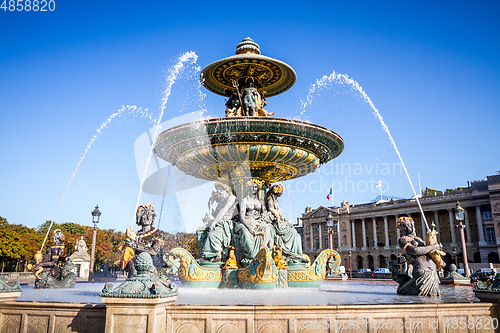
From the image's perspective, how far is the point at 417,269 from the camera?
618 cm

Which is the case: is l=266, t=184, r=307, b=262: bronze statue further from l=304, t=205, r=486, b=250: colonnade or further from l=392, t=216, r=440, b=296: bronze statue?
l=304, t=205, r=486, b=250: colonnade

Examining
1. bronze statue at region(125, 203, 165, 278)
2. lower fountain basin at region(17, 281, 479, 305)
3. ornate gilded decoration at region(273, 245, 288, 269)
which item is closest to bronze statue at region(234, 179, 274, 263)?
ornate gilded decoration at region(273, 245, 288, 269)

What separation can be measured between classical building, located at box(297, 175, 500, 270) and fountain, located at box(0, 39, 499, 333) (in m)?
42.5

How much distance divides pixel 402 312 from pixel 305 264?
4.68m

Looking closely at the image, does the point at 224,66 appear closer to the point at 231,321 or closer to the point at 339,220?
the point at 231,321

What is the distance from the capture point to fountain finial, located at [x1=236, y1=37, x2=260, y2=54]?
32.7 ft

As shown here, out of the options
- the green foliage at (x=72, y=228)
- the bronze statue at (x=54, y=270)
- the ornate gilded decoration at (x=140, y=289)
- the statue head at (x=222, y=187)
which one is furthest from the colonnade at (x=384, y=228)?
the ornate gilded decoration at (x=140, y=289)

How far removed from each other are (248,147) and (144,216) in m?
3.18

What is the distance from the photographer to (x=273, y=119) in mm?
7945

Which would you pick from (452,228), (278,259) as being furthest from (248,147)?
(452,228)

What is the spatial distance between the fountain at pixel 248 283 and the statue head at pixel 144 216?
1342 mm

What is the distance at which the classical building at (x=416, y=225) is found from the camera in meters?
62.5

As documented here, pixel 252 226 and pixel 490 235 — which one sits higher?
pixel 490 235

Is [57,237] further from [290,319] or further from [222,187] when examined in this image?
[290,319]
